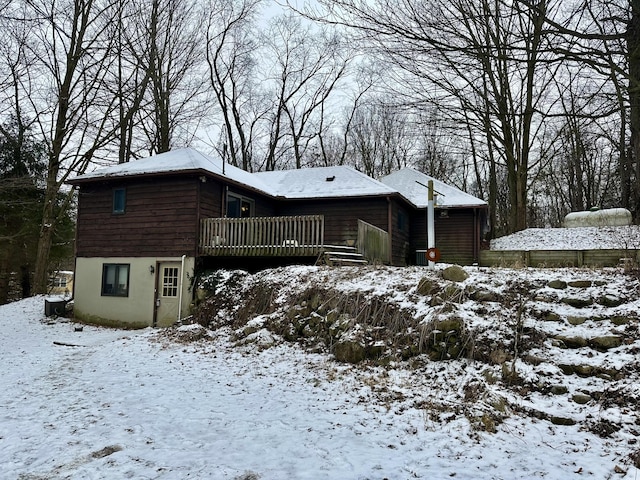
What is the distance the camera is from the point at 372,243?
45.0ft

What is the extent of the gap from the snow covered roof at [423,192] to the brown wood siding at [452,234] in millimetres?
476

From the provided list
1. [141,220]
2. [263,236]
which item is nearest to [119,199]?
[141,220]

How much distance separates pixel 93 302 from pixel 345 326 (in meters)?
10.2

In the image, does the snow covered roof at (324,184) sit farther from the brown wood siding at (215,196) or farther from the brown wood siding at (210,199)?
the brown wood siding at (210,199)

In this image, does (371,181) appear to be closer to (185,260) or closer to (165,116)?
(185,260)

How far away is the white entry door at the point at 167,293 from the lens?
13.0 meters

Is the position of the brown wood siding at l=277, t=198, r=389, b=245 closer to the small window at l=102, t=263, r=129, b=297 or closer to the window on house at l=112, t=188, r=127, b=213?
the window on house at l=112, t=188, r=127, b=213

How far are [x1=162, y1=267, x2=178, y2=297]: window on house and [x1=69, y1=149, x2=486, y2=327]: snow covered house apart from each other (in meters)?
0.03

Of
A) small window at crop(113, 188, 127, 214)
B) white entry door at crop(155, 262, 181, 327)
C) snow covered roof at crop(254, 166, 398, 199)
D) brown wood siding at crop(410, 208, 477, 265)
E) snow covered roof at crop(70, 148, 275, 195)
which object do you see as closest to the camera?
white entry door at crop(155, 262, 181, 327)

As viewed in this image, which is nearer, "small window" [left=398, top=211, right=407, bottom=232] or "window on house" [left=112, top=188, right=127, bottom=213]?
"window on house" [left=112, top=188, right=127, bottom=213]

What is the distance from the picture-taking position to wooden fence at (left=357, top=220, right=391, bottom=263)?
12.7m

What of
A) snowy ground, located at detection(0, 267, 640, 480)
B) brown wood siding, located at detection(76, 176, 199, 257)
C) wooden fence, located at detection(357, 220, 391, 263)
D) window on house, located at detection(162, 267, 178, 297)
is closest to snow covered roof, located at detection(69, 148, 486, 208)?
brown wood siding, located at detection(76, 176, 199, 257)

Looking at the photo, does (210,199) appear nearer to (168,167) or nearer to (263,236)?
(168,167)

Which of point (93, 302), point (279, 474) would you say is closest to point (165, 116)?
point (93, 302)
